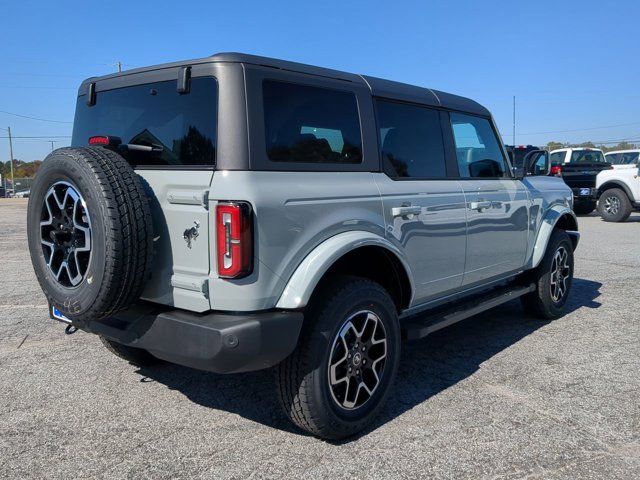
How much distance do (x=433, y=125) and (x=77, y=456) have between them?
10.2 feet

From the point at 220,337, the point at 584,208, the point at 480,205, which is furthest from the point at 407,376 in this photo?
the point at 584,208

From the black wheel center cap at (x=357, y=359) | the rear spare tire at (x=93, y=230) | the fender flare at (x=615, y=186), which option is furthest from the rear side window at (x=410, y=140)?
the fender flare at (x=615, y=186)

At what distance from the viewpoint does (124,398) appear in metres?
3.50

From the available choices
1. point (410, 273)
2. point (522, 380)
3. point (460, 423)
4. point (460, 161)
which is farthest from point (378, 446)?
point (460, 161)

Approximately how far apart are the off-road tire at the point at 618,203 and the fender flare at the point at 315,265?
14.3m

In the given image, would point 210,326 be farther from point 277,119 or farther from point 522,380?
point 522,380

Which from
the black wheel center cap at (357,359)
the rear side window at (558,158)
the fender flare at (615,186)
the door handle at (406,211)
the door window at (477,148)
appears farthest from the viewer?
the rear side window at (558,158)

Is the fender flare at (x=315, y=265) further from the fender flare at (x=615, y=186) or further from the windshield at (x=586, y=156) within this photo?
the windshield at (x=586, y=156)

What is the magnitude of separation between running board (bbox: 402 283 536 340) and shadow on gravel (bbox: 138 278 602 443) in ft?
1.33

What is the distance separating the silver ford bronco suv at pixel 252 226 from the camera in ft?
8.31

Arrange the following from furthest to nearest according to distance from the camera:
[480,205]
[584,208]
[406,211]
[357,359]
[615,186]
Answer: [584,208]
[615,186]
[480,205]
[406,211]
[357,359]

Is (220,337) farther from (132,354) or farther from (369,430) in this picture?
(132,354)

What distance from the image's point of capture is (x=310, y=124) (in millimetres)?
2990

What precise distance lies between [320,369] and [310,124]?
1.33m
